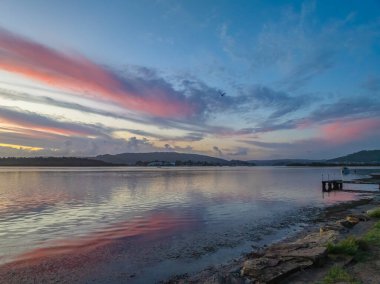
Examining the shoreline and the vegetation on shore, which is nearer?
the vegetation on shore

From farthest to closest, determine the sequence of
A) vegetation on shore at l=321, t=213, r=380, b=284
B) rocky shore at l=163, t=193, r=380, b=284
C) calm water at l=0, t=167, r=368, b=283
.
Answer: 1. calm water at l=0, t=167, r=368, b=283
2. rocky shore at l=163, t=193, r=380, b=284
3. vegetation on shore at l=321, t=213, r=380, b=284

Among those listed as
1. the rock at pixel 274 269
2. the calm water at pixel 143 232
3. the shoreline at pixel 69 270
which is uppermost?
the rock at pixel 274 269

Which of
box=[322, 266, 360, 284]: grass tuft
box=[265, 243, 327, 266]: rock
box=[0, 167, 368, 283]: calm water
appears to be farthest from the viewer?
box=[0, 167, 368, 283]: calm water

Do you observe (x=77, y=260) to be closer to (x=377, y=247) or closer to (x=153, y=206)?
(x=377, y=247)

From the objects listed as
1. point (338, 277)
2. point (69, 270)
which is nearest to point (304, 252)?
point (338, 277)

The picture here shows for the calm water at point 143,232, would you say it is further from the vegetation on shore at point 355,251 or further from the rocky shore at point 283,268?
the vegetation on shore at point 355,251

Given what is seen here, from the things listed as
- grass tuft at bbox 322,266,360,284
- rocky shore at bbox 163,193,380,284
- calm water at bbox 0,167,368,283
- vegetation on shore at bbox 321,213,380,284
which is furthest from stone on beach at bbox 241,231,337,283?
calm water at bbox 0,167,368,283

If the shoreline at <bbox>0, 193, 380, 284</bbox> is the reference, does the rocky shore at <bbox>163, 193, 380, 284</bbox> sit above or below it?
above

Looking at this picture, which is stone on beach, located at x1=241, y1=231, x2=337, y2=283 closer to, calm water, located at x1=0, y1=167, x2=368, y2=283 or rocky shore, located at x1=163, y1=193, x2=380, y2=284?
rocky shore, located at x1=163, y1=193, x2=380, y2=284

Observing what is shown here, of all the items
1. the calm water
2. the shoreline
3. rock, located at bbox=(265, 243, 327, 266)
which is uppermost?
rock, located at bbox=(265, 243, 327, 266)

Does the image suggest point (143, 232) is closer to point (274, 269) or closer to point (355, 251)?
point (274, 269)

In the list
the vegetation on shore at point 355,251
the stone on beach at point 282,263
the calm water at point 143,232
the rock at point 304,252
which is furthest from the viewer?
the calm water at point 143,232

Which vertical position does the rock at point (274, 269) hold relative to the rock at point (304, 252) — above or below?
below

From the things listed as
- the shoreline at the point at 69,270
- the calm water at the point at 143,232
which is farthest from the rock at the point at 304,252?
the calm water at the point at 143,232
